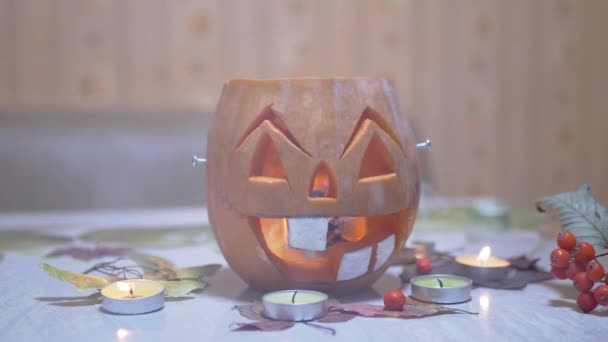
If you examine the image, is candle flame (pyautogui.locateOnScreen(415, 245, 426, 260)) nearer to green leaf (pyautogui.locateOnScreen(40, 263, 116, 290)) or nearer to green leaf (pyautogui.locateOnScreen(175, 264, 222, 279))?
green leaf (pyautogui.locateOnScreen(175, 264, 222, 279))

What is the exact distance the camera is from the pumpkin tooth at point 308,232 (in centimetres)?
90

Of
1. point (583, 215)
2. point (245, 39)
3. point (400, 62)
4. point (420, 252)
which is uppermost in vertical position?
point (245, 39)

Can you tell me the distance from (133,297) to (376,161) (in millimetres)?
347

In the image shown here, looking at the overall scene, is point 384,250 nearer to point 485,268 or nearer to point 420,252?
point 485,268

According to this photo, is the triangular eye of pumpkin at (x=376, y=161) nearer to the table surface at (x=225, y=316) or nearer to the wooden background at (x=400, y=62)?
the table surface at (x=225, y=316)

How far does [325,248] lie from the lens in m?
0.93

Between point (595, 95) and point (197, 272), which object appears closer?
point (197, 272)

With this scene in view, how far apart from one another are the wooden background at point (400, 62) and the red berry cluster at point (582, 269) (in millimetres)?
1481

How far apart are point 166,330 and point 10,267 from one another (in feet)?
1.51

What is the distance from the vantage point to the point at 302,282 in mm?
944

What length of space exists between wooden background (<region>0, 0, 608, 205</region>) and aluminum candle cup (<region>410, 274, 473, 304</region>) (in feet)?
4.75

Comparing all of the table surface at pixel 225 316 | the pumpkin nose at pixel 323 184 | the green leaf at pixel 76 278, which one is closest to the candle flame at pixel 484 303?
the table surface at pixel 225 316

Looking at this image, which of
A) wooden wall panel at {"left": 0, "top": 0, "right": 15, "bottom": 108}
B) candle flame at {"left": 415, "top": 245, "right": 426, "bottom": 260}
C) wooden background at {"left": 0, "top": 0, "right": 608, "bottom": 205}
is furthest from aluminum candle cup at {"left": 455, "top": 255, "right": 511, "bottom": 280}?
wooden wall panel at {"left": 0, "top": 0, "right": 15, "bottom": 108}

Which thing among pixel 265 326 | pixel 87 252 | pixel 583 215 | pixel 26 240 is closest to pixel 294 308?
pixel 265 326
